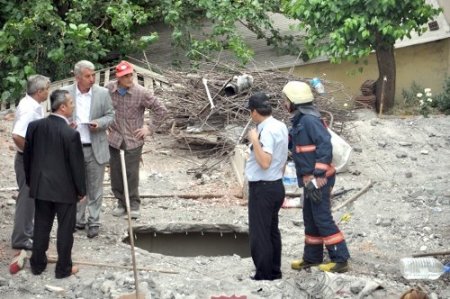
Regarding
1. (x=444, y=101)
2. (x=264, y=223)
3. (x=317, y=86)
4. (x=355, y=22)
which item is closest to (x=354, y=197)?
(x=317, y=86)

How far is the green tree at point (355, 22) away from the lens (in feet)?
42.9

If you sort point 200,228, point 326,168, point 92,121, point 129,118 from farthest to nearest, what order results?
point 200,228 → point 129,118 → point 92,121 → point 326,168

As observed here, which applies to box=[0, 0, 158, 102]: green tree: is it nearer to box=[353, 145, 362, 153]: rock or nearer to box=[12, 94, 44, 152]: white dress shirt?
box=[353, 145, 362, 153]: rock

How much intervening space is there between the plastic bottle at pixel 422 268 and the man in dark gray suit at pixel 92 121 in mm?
3146

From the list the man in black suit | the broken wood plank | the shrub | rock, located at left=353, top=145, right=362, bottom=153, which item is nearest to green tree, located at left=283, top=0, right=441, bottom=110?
the shrub

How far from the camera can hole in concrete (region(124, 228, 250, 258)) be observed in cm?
946

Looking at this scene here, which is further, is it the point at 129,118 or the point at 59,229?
the point at 129,118

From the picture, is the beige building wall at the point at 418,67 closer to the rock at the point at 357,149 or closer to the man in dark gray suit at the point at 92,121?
the rock at the point at 357,149

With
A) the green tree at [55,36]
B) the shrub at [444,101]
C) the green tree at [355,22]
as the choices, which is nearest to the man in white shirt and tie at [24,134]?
the green tree at [55,36]

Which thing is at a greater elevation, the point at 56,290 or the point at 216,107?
the point at 216,107

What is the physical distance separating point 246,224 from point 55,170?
9.98 ft

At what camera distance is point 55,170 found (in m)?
7.00

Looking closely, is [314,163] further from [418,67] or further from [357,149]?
[418,67]

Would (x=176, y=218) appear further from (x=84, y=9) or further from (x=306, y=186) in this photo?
(x=84, y=9)
